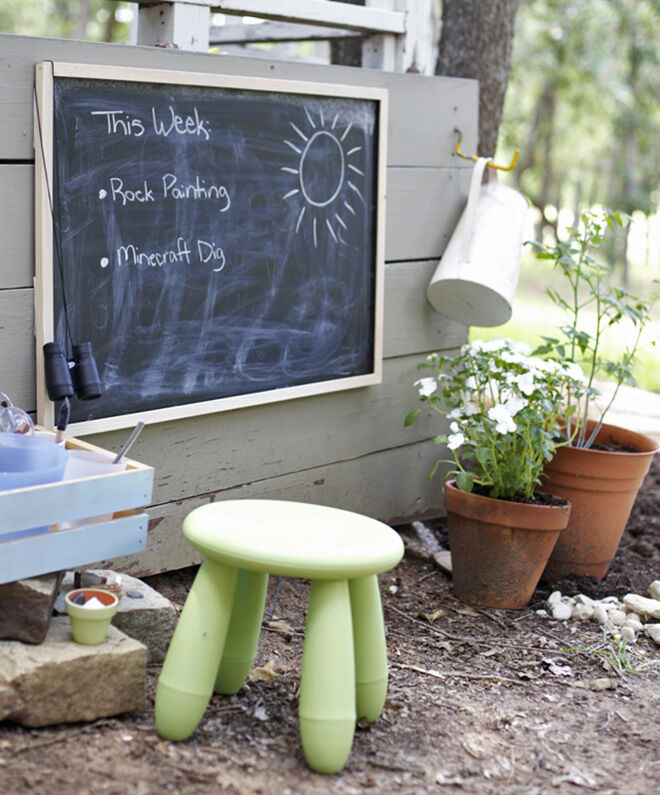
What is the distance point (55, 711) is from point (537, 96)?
57.2 ft

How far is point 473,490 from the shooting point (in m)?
3.38

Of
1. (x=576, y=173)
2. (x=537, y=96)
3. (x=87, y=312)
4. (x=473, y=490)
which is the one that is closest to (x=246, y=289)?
(x=87, y=312)

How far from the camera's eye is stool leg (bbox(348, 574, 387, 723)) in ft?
7.53

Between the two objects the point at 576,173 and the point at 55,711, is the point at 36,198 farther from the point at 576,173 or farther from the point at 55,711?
the point at 576,173

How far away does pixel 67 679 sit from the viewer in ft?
7.02

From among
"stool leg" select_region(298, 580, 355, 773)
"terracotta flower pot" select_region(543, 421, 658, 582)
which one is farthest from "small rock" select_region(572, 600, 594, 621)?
"stool leg" select_region(298, 580, 355, 773)

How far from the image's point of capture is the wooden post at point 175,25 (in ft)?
9.45

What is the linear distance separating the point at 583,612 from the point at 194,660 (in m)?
1.55

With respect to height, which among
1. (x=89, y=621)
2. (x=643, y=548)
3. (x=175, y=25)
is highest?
(x=175, y=25)

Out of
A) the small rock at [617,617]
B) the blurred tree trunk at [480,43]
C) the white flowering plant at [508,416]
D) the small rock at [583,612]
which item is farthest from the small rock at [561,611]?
the blurred tree trunk at [480,43]

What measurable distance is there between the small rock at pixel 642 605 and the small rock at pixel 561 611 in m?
0.20

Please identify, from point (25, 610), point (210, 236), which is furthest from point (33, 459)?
point (210, 236)

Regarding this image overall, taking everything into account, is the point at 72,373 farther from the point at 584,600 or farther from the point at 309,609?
the point at 584,600

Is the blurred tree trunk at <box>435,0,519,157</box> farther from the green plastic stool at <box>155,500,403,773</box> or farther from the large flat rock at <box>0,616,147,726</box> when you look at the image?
the large flat rock at <box>0,616,147,726</box>
